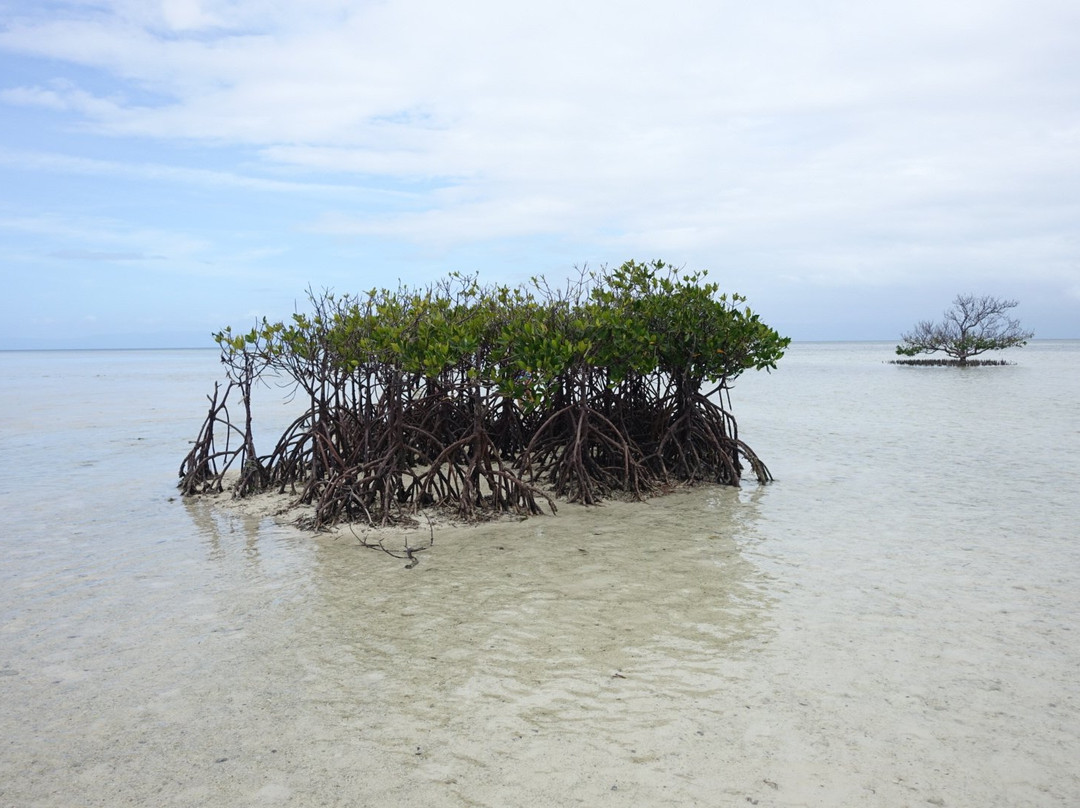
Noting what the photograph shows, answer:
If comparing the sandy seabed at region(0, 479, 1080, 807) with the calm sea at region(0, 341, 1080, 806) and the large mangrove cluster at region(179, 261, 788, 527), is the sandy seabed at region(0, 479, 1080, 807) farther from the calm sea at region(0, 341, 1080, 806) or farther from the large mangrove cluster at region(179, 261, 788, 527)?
the large mangrove cluster at region(179, 261, 788, 527)

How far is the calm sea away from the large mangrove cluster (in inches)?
30.4

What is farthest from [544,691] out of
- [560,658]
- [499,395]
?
[499,395]

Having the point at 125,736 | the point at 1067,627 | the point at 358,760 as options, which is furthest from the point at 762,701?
the point at 125,736

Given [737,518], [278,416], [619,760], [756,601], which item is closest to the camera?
[619,760]

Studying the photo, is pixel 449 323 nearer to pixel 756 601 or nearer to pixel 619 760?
pixel 756 601

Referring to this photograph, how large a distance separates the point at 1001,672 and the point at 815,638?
0.97 metres

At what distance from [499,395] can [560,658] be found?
462 centimetres

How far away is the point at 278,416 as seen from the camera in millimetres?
20688

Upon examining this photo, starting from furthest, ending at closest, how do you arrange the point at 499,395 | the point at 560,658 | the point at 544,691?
the point at 499,395 < the point at 560,658 < the point at 544,691

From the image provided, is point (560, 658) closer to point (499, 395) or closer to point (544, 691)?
point (544, 691)

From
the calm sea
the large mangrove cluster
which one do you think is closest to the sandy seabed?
the calm sea

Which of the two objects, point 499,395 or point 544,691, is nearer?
point 544,691

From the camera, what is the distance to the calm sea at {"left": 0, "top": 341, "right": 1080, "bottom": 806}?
327cm

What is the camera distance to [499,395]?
877 centimetres
